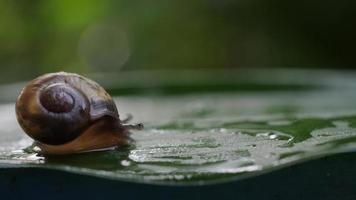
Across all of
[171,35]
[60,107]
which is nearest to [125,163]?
[60,107]

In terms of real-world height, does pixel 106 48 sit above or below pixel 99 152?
above

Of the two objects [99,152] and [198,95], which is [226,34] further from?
[99,152]

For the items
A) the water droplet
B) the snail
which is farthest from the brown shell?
the water droplet

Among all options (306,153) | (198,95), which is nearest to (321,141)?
(306,153)

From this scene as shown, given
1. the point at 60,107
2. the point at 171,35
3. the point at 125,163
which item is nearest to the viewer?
the point at 125,163

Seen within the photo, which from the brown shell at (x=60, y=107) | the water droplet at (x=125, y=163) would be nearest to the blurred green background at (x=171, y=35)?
the brown shell at (x=60, y=107)

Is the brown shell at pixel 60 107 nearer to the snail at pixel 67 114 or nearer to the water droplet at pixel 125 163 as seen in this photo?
the snail at pixel 67 114

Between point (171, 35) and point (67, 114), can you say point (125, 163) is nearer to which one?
point (67, 114)
